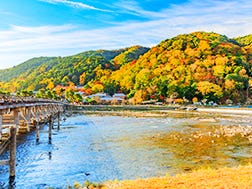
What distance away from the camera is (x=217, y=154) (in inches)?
1013

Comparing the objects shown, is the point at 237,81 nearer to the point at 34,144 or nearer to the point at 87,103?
the point at 87,103

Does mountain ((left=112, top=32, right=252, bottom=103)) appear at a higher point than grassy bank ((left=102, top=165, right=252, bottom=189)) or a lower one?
higher

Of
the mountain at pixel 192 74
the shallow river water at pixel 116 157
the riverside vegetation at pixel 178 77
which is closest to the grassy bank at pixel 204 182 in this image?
the shallow river water at pixel 116 157

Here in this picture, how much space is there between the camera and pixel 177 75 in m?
131

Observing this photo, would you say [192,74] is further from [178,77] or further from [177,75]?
[177,75]

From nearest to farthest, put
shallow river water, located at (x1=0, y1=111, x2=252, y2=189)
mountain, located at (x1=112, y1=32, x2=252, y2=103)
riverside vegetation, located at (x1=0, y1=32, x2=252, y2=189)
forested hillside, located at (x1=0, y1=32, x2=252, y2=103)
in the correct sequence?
shallow river water, located at (x1=0, y1=111, x2=252, y2=189) → mountain, located at (x1=112, y1=32, x2=252, y2=103) → riverside vegetation, located at (x1=0, y1=32, x2=252, y2=189) → forested hillside, located at (x1=0, y1=32, x2=252, y2=103)

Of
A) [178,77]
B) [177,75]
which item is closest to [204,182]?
[178,77]

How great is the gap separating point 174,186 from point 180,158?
10.8 metres

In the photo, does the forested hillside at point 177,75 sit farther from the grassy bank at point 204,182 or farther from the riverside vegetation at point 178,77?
the grassy bank at point 204,182

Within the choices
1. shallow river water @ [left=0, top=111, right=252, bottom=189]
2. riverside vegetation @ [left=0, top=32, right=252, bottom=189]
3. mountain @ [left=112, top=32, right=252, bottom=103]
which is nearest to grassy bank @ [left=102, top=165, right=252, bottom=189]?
shallow river water @ [left=0, top=111, right=252, bottom=189]

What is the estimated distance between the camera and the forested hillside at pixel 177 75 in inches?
4653

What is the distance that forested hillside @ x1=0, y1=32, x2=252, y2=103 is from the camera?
118m

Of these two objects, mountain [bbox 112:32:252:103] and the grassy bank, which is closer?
the grassy bank

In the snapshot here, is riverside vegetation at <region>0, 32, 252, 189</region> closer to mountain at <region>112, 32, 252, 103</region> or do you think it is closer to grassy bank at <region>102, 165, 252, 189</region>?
mountain at <region>112, 32, 252, 103</region>
